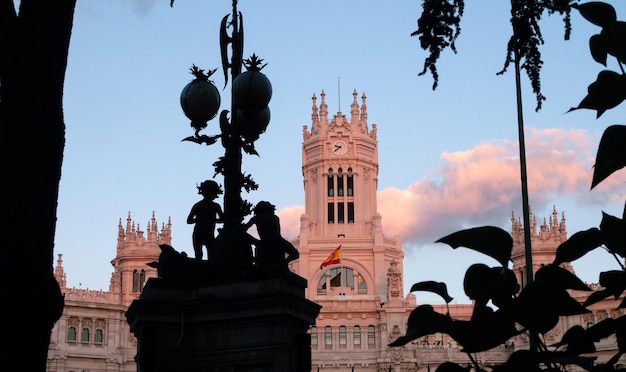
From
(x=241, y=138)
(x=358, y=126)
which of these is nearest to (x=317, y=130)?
(x=358, y=126)

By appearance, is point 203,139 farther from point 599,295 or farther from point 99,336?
point 99,336

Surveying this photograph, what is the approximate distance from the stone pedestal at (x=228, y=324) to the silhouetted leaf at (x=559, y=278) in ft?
20.6

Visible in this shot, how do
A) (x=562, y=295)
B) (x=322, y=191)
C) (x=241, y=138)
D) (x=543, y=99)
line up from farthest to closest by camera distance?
(x=322, y=191)
(x=241, y=138)
(x=543, y=99)
(x=562, y=295)

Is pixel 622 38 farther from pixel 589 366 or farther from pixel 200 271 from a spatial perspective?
pixel 200 271

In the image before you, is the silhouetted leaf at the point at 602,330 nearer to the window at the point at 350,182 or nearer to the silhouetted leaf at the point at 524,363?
the silhouetted leaf at the point at 524,363

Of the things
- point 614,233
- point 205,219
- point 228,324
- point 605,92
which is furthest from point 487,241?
point 205,219

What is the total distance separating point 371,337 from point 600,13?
8033 cm

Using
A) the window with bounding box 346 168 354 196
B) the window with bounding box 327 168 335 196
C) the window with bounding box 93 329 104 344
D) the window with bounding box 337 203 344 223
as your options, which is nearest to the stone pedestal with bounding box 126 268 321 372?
the window with bounding box 93 329 104 344

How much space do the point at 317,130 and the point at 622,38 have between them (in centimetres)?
9830

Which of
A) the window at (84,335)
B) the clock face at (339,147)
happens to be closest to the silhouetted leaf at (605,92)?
the window at (84,335)

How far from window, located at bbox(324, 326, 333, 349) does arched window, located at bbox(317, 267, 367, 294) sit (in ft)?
32.3

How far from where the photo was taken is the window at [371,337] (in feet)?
268

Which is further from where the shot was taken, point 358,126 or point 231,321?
point 358,126

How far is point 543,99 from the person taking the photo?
759 cm
